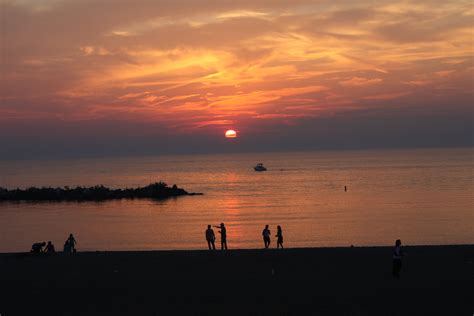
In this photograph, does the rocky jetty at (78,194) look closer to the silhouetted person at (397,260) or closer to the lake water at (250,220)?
the lake water at (250,220)

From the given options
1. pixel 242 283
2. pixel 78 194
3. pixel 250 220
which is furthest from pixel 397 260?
pixel 78 194

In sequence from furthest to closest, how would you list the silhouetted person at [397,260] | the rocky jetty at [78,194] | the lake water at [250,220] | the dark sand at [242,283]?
the rocky jetty at [78,194], the lake water at [250,220], the silhouetted person at [397,260], the dark sand at [242,283]

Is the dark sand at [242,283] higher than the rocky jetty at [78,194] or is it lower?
lower

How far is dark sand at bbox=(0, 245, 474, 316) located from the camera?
1500cm

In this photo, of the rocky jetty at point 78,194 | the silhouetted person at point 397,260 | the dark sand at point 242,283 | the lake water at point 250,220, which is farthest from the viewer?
the rocky jetty at point 78,194

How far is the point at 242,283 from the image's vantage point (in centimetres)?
1777

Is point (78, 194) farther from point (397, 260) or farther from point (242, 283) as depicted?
point (397, 260)

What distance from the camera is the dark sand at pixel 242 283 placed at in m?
15.0

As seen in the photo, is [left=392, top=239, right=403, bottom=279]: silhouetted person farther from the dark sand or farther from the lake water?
the lake water

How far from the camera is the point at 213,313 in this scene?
14555 millimetres

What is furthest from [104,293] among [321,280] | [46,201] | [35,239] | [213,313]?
[46,201]

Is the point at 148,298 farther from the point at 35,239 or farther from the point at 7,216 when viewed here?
the point at 7,216

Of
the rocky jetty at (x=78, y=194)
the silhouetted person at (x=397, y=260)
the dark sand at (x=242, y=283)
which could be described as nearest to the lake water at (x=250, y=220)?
the rocky jetty at (x=78, y=194)

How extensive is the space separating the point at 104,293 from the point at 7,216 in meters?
50.0
